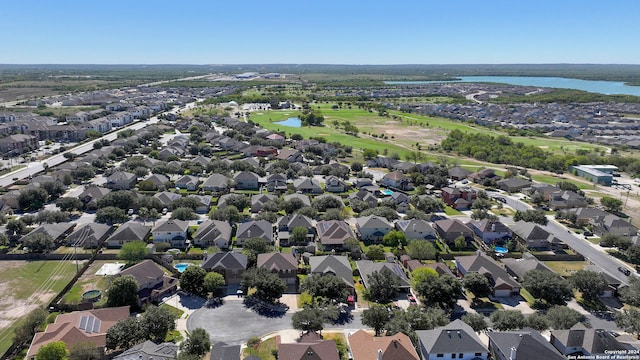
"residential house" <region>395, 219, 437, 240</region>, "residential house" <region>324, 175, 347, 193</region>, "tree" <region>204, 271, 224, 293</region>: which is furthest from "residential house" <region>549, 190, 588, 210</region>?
"tree" <region>204, 271, 224, 293</region>

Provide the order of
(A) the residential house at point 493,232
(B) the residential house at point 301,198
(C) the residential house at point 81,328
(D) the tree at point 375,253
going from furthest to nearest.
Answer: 1. (B) the residential house at point 301,198
2. (A) the residential house at point 493,232
3. (D) the tree at point 375,253
4. (C) the residential house at point 81,328

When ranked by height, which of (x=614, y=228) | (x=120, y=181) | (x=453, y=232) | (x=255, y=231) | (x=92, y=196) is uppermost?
(x=120, y=181)

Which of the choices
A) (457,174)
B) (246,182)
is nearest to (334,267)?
(246,182)

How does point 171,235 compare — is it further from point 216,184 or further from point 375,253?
point 375,253

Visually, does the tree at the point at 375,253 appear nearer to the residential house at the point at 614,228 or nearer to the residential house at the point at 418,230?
the residential house at the point at 418,230

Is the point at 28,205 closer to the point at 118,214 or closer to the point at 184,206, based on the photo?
the point at 118,214

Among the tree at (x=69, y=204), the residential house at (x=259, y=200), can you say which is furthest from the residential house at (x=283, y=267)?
the tree at (x=69, y=204)
